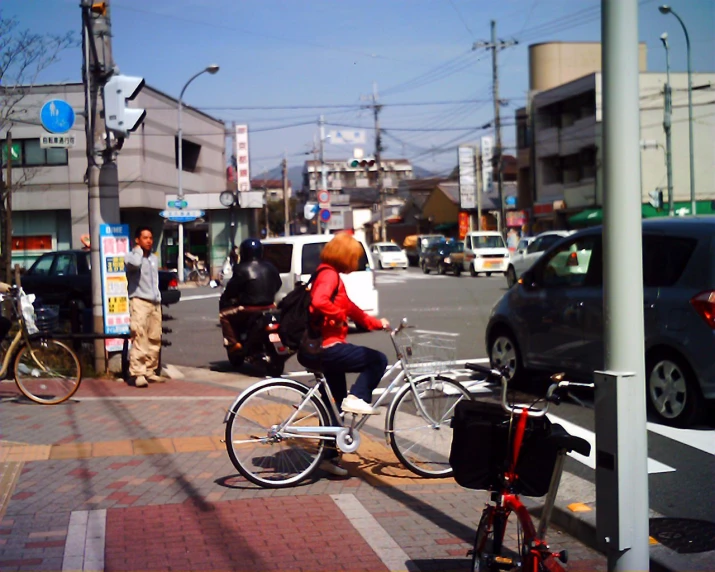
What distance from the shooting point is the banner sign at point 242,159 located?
47.0 m

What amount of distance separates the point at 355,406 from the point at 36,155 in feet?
97.4

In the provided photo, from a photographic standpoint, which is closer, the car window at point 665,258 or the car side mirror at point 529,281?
the car window at point 665,258

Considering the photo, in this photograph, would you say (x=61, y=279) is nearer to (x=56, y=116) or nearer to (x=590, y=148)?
(x=56, y=116)

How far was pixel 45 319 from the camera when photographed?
9.17 metres

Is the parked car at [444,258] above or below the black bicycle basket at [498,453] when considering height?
above

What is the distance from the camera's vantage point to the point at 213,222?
4078 cm

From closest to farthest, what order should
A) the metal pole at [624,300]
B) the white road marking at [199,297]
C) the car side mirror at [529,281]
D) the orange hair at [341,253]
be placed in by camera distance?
the metal pole at [624,300] < the orange hair at [341,253] < the car side mirror at [529,281] < the white road marking at [199,297]

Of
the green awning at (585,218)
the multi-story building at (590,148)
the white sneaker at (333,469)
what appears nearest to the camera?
the white sneaker at (333,469)

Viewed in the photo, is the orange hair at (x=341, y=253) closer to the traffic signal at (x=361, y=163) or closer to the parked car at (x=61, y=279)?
the parked car at (x=61, y=279)

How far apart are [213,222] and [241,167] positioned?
7.12 m

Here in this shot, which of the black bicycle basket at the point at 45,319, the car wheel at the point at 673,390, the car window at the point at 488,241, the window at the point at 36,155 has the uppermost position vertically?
the window at the point at 36,155

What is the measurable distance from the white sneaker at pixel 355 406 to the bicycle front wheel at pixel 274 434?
0.16 metres

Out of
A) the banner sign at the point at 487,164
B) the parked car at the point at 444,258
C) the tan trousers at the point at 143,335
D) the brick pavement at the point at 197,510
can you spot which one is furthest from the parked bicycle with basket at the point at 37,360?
the banner sign at the point at 487,164

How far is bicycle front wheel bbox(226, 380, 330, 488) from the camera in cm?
587
